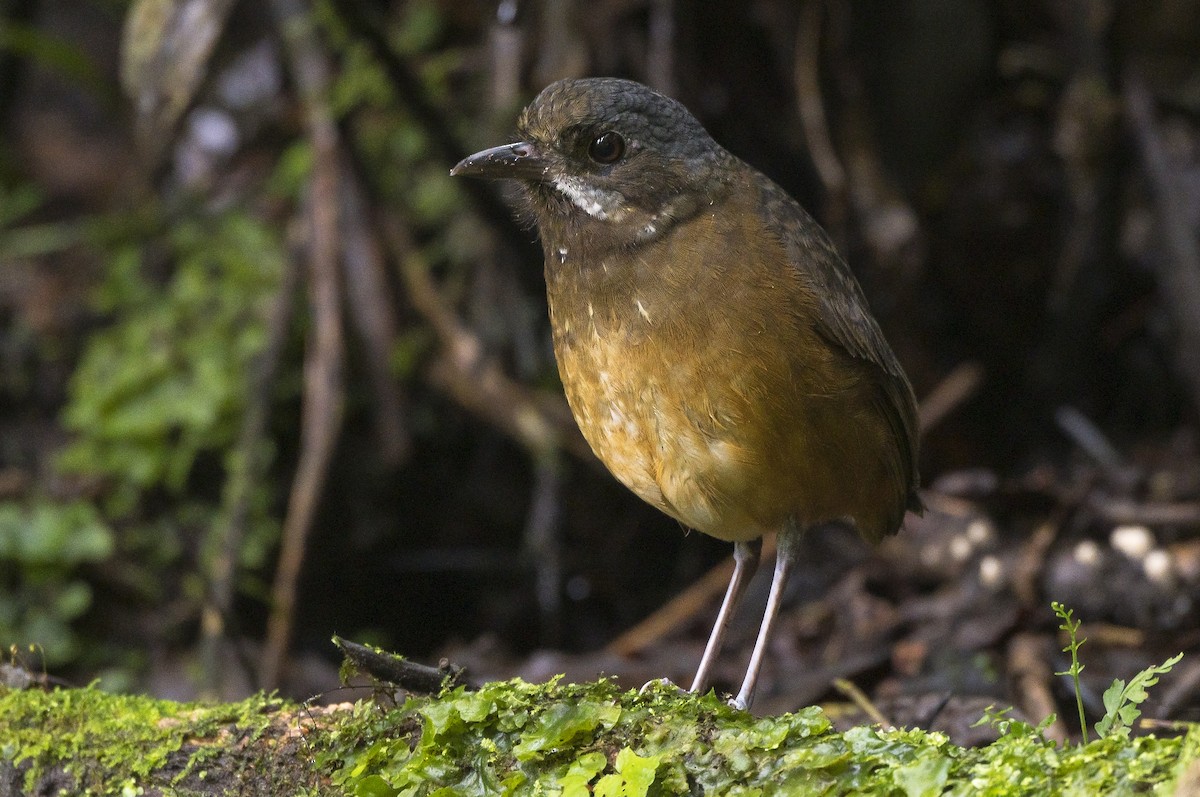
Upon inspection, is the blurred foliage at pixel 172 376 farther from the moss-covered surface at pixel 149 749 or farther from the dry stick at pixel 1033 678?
the dry stick at pixel 1033 678

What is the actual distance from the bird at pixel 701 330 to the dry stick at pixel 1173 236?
9.63 ft

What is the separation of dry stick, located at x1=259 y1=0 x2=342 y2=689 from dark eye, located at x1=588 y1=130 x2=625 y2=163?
2.56m

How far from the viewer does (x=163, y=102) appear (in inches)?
211

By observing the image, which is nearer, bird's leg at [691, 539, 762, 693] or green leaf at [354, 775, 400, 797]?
green leaf at [354, 775, 400, 797]

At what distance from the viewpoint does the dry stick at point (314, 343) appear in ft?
17.0

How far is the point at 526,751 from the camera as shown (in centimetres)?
229

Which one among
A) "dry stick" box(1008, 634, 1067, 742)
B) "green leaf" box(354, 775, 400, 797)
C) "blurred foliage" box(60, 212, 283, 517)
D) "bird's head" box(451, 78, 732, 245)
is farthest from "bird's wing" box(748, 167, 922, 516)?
"blurred foliage" box(60, 212, 283, 517)

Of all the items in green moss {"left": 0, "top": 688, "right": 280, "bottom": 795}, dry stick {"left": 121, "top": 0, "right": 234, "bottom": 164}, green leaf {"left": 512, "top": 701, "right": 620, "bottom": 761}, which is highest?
dry stick {"left": 121, "top": 0, "right": 234, "bottom": 164}

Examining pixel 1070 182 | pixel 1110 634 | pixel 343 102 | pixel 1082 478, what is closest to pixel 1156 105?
pixel 1070 182

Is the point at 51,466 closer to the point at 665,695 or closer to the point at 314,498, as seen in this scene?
the point at 314,498

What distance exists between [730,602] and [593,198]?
1.17 metres

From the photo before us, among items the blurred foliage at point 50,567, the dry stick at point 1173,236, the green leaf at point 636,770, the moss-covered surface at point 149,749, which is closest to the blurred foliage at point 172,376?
the blurred foliage at point 50,567

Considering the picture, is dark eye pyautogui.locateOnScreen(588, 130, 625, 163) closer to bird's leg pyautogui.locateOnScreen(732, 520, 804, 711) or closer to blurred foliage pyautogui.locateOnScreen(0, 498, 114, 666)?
bird's leg pyautogui.locateOnScreen(732, 520, 804, 711)

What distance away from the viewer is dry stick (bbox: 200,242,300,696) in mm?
5090
